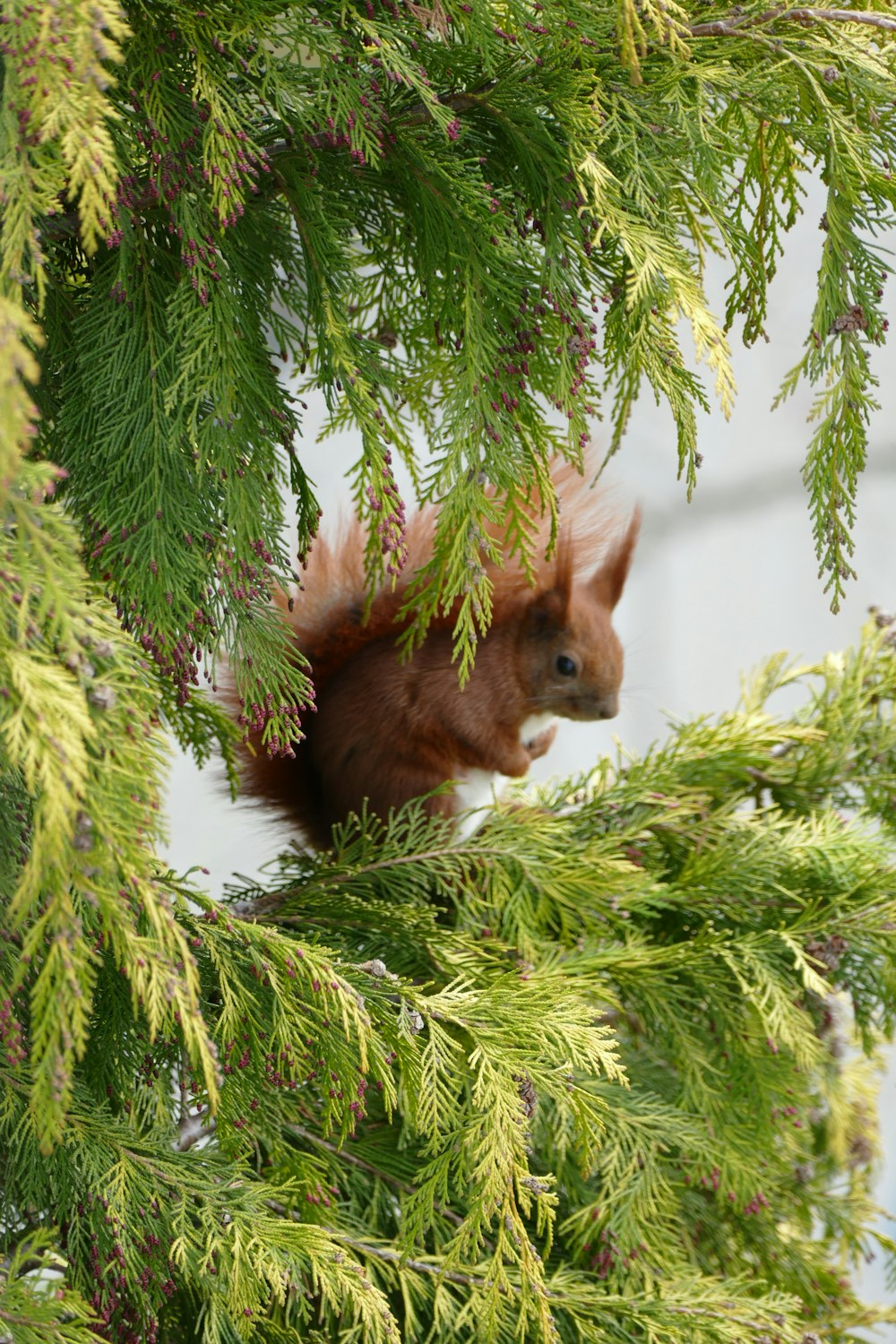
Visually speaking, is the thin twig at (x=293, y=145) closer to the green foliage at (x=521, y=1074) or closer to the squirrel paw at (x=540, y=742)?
the green foliage at (x=521, y=1074)

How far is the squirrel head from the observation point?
3.00ft

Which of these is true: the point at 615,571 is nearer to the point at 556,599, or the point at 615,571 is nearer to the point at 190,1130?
the point at 556,599

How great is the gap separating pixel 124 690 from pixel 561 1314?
0.41 m

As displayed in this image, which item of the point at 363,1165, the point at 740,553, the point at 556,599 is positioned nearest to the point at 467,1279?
the point at 363,1165

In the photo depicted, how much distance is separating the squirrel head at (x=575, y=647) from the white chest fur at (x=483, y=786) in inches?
1.2

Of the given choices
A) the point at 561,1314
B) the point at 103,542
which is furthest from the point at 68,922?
the point at 561,1314

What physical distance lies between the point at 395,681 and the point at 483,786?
169mm

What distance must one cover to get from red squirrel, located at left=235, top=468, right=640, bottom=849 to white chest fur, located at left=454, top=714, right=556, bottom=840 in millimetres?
14

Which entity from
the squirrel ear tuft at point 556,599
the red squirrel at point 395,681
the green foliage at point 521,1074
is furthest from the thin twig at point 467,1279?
the squirrel ear tuft at point 556,599

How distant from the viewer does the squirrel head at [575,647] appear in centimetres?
91

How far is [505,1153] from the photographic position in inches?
18.5

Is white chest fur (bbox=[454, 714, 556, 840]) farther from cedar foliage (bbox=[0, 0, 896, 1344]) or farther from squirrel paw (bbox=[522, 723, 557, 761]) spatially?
cedar foliage (bbox=[0, 0, 896, 1344])

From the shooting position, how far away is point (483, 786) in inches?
38.1

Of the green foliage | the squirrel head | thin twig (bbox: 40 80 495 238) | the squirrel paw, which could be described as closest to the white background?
the squirrel paw
